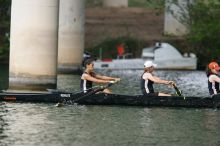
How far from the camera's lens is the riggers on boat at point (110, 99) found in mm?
35812

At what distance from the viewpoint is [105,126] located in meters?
29.7

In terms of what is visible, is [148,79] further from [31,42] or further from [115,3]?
[115,3]

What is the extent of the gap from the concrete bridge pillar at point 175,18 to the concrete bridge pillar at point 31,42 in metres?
31.4

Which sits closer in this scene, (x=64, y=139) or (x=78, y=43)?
(x=64, y=139)

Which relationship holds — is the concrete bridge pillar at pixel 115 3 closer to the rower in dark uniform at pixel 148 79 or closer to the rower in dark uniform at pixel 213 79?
Result: the rower in dark uniform at pixel 213 79

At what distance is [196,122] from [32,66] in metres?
10.3

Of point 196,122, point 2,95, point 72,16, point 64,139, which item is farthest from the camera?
point 72,16

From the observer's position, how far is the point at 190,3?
230 ft

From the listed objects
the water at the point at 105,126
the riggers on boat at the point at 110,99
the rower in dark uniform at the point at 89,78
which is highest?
the rower in dark uniform at the point at 89,78

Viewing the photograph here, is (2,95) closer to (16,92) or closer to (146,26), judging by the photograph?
(16,92)

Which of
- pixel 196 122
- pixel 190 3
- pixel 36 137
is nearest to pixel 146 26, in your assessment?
pixel 190 3

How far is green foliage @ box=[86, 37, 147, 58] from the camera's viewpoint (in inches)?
2813

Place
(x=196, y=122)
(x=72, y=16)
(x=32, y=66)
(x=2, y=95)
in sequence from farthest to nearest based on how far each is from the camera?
(x=72, y=16)
(x=32, y=66)
(x=2, y=95)
(x=196, y=122)

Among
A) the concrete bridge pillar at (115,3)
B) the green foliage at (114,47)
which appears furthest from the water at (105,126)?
the concrete bridge pillar at (115,3)
